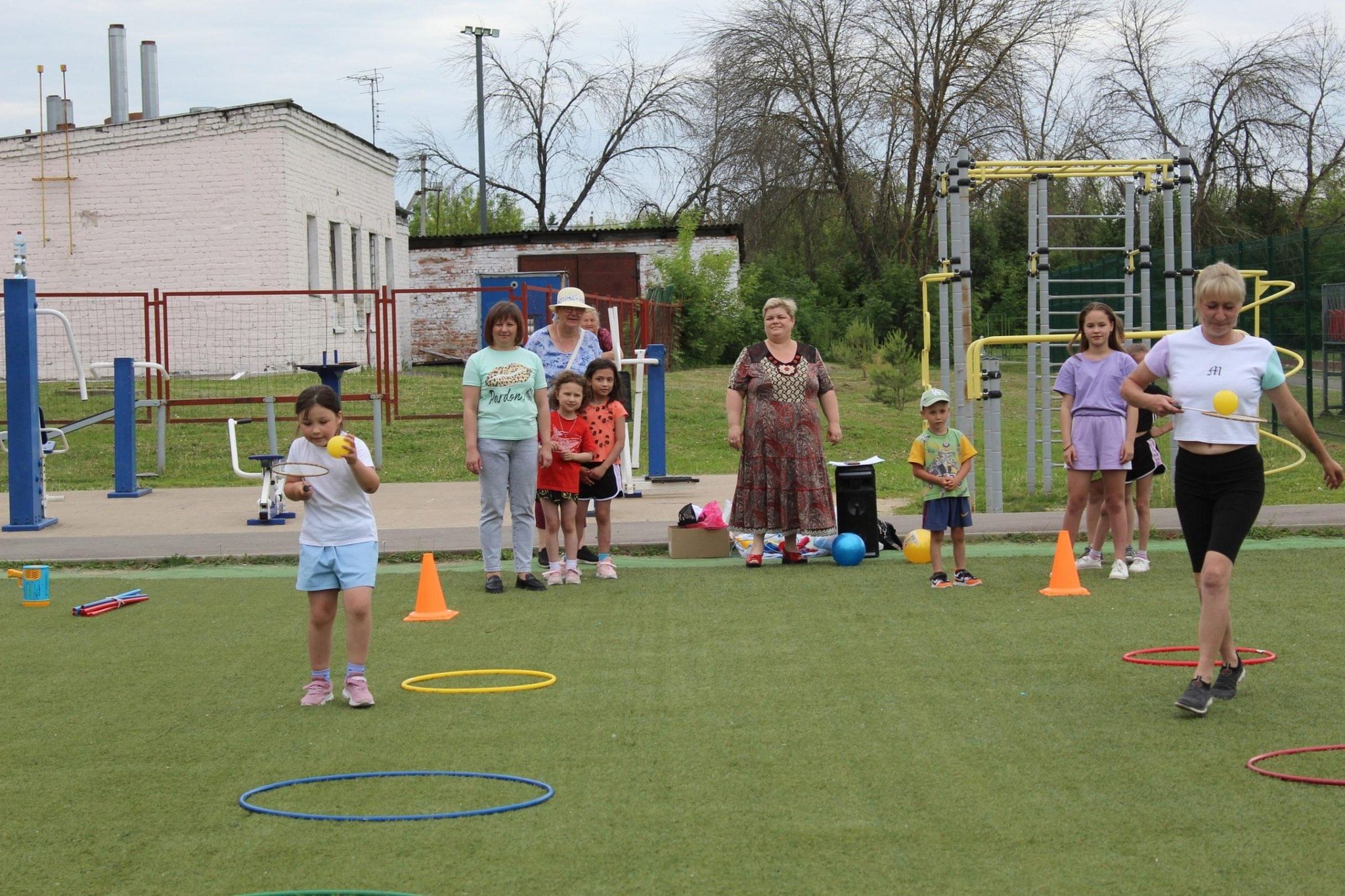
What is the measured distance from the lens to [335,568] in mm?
5848

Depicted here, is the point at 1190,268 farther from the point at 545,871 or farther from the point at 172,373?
the point at 172,373

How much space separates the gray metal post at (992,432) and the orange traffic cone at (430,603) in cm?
515

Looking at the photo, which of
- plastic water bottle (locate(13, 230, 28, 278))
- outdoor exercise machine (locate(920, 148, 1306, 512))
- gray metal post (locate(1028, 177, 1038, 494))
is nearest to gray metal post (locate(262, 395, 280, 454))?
plastic water bottle (locate(13, 230, 28, 278))

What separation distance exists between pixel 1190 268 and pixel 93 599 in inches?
389

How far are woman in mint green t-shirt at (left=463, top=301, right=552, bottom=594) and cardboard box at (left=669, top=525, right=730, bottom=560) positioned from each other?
5.19 feet

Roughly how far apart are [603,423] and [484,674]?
318cm

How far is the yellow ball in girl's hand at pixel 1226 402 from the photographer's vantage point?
5559 mm

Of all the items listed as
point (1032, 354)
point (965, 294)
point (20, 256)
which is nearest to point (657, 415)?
point (965, 294)

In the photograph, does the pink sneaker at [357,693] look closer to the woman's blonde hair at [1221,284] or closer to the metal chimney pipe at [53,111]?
the woman's blonde hair at [1221,284]

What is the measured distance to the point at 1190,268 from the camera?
13.2 m

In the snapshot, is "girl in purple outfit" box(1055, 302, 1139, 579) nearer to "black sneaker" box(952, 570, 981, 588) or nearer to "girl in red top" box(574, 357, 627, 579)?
"black sneaker" box(952, 570, 981, 588)

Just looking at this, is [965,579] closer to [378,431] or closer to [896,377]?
[378,431]

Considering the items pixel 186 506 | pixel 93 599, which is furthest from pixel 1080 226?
pixel 93 599

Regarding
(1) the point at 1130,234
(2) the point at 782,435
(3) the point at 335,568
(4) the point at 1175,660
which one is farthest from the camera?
(1) the point at 1130,234
